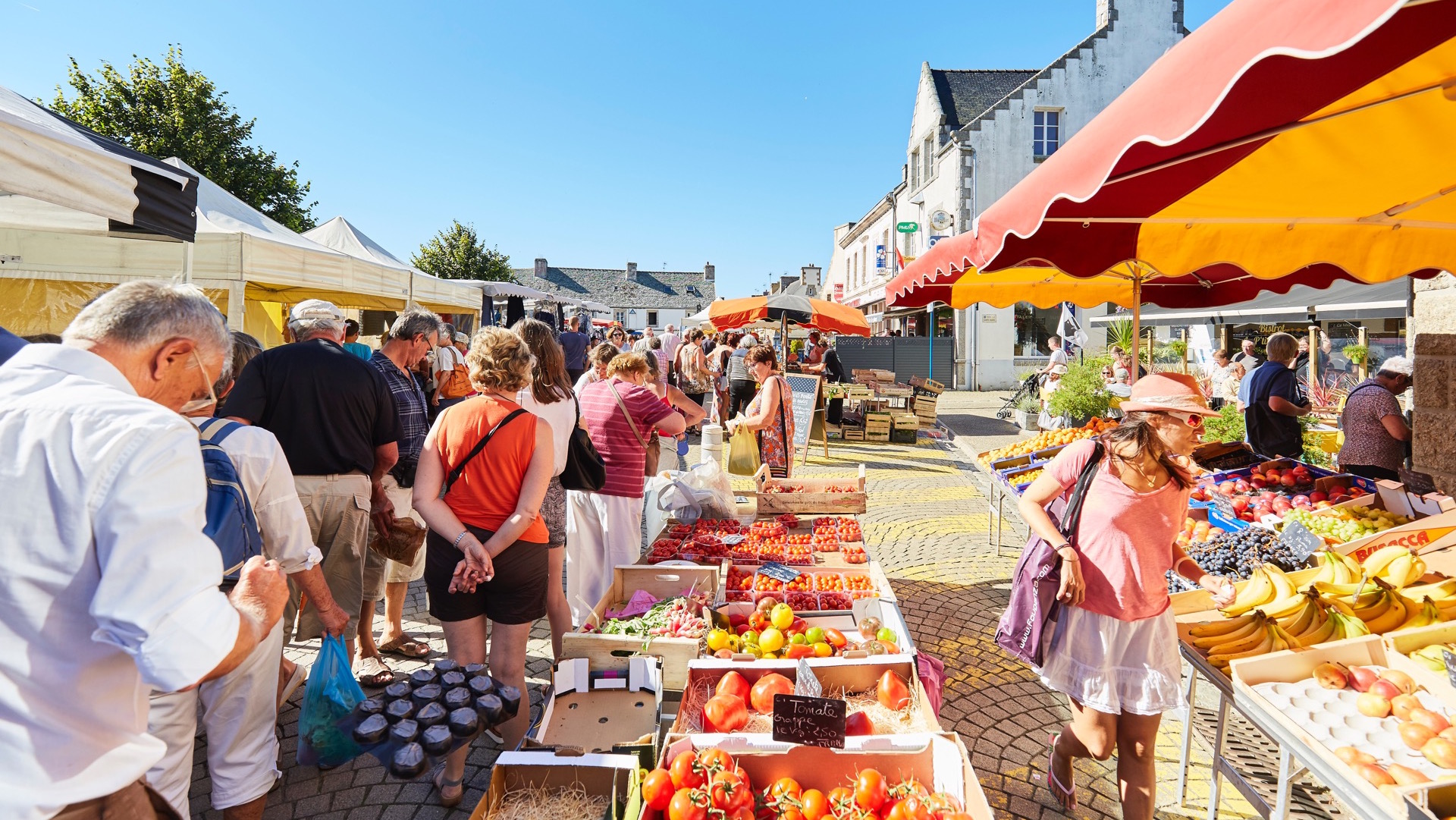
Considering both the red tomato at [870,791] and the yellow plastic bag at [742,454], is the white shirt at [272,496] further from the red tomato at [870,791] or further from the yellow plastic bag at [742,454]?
the yellow plastic bag at [742,454]

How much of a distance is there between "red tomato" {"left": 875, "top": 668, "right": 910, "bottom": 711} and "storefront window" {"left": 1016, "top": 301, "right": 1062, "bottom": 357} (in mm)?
21538

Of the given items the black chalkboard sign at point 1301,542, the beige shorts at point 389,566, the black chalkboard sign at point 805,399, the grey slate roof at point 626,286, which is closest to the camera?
the black chalkboard sign at point 1301,542

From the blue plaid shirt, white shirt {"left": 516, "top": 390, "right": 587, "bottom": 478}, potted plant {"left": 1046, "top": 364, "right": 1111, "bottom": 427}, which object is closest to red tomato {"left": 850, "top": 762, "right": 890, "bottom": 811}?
white shirt {"left": 516, "top": 390, "right": 587, "bottom": 478}

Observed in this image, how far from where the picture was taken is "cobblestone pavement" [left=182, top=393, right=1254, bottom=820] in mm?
3115

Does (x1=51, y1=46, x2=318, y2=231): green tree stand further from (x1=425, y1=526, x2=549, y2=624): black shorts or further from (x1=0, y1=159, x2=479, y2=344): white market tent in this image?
(x1=425, y1=526, x2=549, y2=624): black shorts

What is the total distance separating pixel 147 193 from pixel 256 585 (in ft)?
9.24

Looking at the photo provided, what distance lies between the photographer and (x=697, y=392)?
13.9 m

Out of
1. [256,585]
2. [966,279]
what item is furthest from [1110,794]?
[966,279]

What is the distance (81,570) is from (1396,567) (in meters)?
4.96

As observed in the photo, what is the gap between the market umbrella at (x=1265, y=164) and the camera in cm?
157

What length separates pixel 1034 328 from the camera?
22516 mm

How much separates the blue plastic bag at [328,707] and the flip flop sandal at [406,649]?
6.08 ft

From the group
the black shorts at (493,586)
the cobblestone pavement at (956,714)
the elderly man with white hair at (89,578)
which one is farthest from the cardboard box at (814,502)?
the elderly man with white hair at (89,578)

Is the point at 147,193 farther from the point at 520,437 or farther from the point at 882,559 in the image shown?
the point at 882,559
